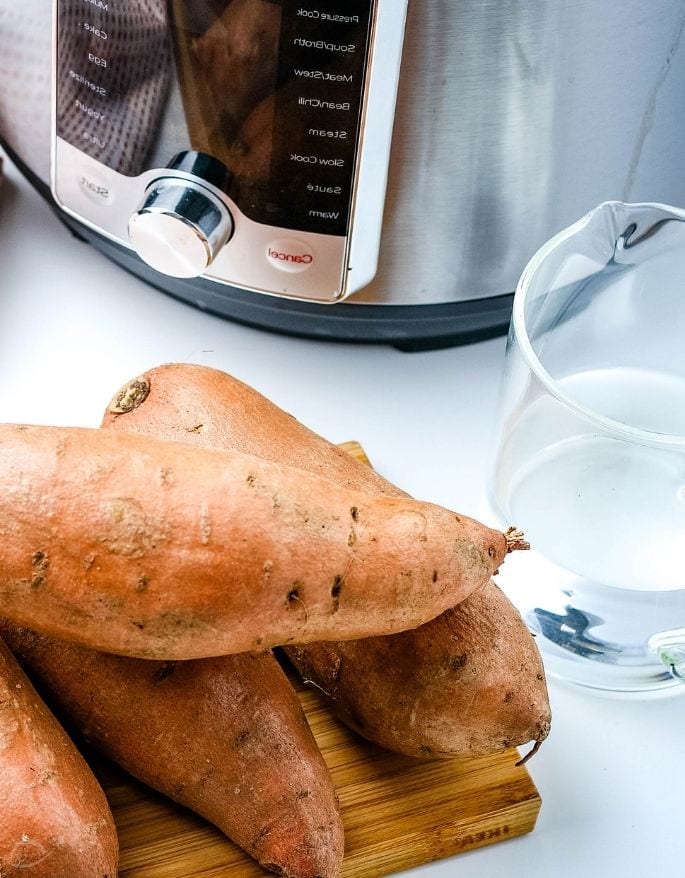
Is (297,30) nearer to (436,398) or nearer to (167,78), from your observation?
(167,78)

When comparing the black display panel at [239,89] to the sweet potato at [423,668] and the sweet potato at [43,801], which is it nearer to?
the sweet potato at [423,668]

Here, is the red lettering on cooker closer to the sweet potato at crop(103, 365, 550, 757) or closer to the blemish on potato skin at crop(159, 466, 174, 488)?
the sweet potato at crop(103, 365, 550, 757)

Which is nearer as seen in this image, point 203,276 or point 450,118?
point 450,118

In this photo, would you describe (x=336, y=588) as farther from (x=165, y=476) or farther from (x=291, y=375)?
(x=291, y=375)

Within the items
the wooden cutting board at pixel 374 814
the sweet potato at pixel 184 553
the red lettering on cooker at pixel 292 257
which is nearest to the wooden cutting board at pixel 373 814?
the wooden cutting board at pixel 374 814

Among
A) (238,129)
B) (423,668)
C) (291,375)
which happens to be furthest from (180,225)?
(423,668)

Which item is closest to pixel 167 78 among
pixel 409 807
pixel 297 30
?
pixel 297 30

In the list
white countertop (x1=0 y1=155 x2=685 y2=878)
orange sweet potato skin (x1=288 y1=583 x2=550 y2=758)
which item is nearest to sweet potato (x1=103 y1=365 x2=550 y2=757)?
orange sweet potato skin (x1=288 y1=583 x2=550 y2=758)

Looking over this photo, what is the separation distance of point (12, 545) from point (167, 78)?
31 cm

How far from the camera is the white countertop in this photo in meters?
0.70

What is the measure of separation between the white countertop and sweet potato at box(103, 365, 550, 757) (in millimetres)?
101

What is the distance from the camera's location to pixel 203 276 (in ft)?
2.61

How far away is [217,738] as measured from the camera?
571 millimetres

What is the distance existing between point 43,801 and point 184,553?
127 mm
